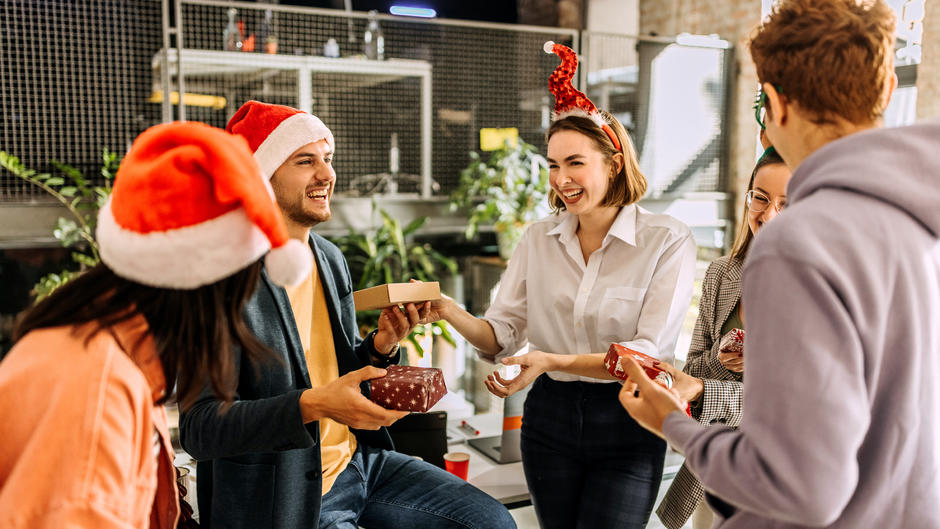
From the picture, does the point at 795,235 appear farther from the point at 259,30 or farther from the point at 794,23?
the point at 259,30

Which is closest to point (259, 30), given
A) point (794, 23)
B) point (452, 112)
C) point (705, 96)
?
point (452, 112)

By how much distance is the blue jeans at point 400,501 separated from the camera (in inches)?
66.5

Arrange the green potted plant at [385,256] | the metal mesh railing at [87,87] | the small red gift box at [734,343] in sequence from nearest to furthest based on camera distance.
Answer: the small red gift box at [734,343]
the metal mesh railing at [87,87]
the green potted plant at [385,256]

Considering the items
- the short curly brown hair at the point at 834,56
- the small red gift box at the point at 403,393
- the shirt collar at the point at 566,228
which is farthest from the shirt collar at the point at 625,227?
the short curly brown hair at the point at 834,56

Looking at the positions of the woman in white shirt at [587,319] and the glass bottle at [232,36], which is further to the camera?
the glass bottle at [232,36]

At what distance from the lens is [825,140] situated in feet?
3.18

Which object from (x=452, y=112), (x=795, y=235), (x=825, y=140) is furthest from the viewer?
(x=452, y=112)

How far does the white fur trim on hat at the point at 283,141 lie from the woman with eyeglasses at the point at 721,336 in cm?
104

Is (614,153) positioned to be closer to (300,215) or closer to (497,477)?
(300,215)

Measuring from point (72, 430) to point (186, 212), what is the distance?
0.97 feet

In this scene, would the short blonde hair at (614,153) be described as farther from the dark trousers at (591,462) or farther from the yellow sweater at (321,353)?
the yellow sweater at (321,353)

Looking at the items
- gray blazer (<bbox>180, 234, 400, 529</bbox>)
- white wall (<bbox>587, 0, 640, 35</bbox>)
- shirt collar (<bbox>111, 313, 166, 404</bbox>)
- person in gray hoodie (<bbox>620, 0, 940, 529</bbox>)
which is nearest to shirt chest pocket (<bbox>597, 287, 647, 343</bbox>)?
gray blazer (<bbox>180, 234, 400, 529</bbox>)

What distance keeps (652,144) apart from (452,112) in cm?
150

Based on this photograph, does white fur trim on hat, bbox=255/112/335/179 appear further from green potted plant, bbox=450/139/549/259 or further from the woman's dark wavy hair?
green potted plant, bbox=450/139/549/259
